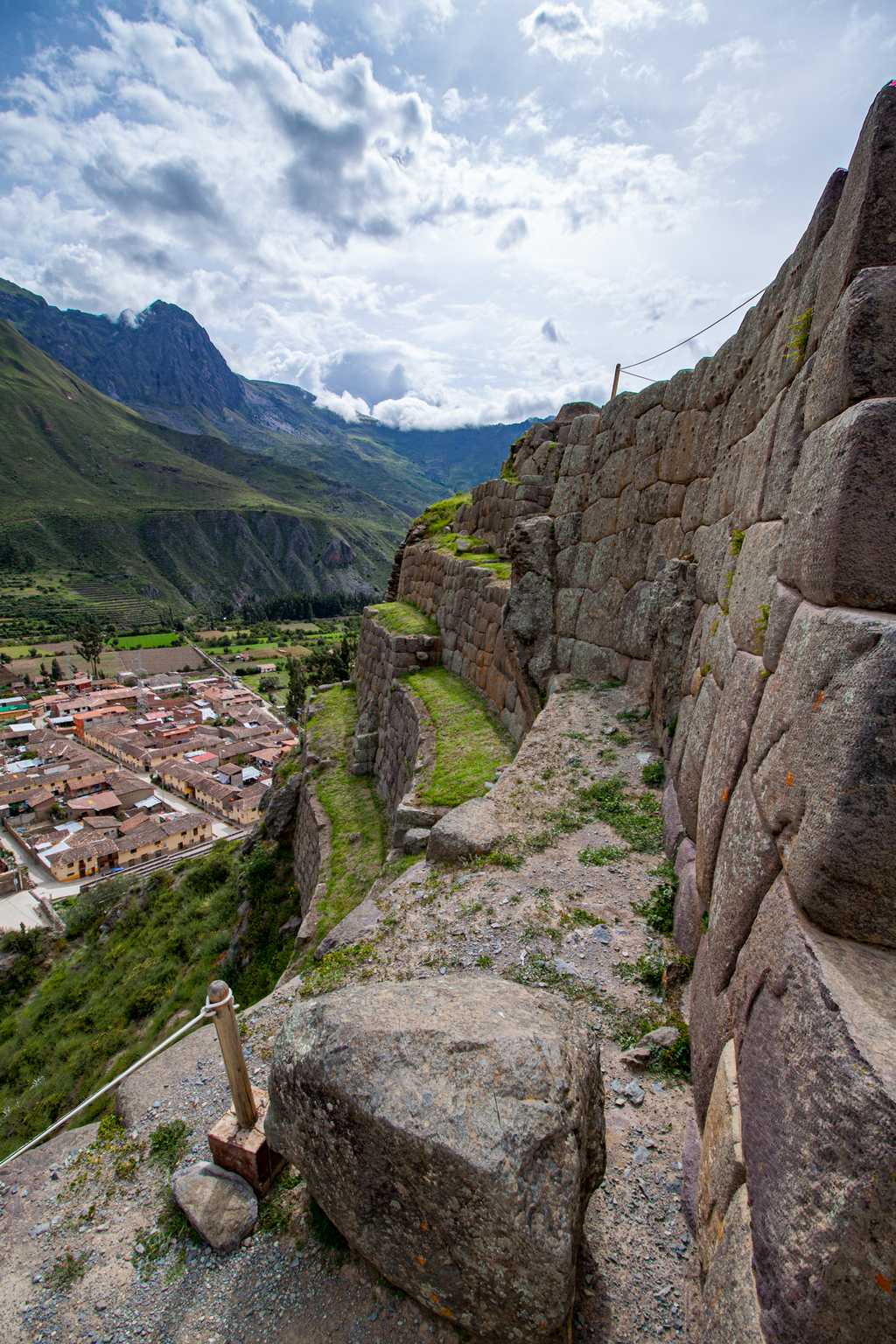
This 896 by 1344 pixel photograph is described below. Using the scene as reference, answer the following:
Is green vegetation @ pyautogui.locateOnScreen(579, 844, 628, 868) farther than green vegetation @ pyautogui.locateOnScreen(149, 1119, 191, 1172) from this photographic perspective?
Yes

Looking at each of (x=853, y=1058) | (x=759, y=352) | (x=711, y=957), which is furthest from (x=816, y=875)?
(x=759, y=352)

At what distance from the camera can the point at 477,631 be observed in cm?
1480

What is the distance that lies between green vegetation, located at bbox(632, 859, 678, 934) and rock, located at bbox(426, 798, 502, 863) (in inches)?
70.0

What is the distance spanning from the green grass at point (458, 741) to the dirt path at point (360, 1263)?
2916mm

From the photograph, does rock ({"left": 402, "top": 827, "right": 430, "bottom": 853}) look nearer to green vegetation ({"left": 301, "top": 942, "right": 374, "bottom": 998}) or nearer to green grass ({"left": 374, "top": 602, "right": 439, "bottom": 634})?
green vegetation ({"left": 301, "top": 942, "right": 374, "bottom": 998})

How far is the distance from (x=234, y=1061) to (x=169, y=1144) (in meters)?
1.28

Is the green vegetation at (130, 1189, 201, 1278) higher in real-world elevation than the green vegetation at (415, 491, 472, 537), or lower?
lower

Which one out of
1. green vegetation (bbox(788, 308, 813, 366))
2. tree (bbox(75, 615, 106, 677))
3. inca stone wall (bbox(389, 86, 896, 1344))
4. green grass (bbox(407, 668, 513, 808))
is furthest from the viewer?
tree (bbox(75, 615, 106, 677))

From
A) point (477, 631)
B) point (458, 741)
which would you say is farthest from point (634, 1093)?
point (477, 631)

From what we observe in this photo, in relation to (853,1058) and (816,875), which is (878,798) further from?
(853,1058)

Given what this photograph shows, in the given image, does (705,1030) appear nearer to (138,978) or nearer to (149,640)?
(138,978)

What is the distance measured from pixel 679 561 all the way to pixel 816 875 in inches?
232

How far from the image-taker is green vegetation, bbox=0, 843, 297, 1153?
11500mm

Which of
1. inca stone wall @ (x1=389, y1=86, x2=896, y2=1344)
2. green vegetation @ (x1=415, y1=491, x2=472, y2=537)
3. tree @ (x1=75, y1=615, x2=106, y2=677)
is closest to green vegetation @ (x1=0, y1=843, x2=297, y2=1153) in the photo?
inca stone wall @ (x1=389, y1=86, x2=896, y2=1344)
